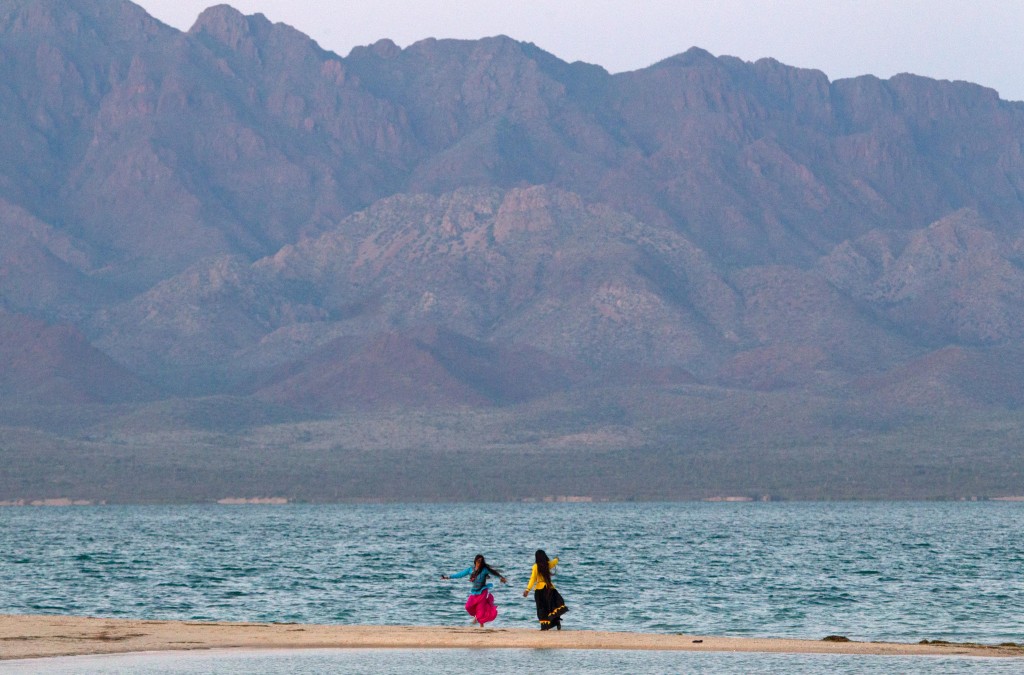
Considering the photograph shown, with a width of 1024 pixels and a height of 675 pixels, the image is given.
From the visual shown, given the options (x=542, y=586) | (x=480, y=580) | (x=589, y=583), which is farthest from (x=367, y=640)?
(x=589, y=583)

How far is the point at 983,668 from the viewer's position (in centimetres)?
5025

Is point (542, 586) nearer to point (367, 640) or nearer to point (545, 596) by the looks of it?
point (545, 596)

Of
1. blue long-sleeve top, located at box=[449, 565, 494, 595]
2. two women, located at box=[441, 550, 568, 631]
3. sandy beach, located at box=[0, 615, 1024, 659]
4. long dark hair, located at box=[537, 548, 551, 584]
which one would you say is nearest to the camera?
sandy beach, located at box=[0, 615, 1024, 659]

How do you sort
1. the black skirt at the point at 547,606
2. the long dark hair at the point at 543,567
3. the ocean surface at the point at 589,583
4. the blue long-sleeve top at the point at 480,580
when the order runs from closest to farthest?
the long dark hair at the point at 543,567, the black skirt at the point at 547,606, the blue long-sleeve top at the point at 480,580, the ocean surface at the point at 589,583

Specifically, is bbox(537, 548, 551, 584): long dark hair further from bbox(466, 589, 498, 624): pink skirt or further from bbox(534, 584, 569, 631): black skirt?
bbox(466, 589, 498, 624): pink skirt

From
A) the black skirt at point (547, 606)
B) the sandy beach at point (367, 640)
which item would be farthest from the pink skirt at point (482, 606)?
the black skirt at point (547, 606)

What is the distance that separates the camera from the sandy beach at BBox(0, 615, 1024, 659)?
54250 millimetres

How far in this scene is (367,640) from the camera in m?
56.6

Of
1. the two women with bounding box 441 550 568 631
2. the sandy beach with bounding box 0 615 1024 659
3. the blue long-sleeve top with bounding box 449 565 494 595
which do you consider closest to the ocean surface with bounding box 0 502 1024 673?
the sandy beach with bounding box 0 615 1024 659

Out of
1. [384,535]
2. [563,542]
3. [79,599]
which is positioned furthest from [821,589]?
[384,535]

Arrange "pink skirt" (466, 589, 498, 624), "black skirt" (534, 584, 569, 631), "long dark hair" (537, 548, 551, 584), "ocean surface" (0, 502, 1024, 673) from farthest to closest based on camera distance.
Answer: "ocean surface" (0, 502, 1024, 673) → "pink skirt" (466, 589, 498, 624) → "black skirt" (534, 584, 569, 631) → "long dark hair" (537, 548, 551, 584)

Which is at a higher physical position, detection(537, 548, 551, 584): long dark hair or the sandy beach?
detection(537, 548, 551, 584): long dark hair

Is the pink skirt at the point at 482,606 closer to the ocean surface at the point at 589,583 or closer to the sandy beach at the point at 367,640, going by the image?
the sandy beach at the point at 367,640

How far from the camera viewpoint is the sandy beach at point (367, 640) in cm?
5425
